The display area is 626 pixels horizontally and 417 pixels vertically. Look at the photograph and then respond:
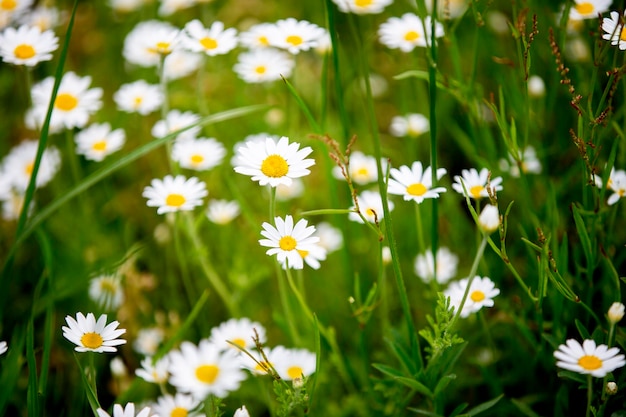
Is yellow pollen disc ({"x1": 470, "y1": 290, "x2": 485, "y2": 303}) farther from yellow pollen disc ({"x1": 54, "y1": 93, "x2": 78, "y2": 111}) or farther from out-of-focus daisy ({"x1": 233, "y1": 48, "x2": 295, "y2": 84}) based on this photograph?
yellow pollen disc ({"x1": 54, "y1": 93, "x2": 78, "y2": 111})

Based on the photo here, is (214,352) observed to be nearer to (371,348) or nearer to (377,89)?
(371,348)

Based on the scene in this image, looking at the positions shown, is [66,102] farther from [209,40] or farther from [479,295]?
[479,295]

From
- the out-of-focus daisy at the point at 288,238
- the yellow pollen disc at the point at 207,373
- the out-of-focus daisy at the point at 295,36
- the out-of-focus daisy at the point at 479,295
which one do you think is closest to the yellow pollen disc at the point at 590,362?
the out-of-focus daisy at the point at 479,295

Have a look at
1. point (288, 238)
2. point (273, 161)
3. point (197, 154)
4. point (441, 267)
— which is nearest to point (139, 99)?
point (197, 154)

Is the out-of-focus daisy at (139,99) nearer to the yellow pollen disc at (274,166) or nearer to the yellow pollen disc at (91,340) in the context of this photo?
the yellow pollen disc at (274,166)

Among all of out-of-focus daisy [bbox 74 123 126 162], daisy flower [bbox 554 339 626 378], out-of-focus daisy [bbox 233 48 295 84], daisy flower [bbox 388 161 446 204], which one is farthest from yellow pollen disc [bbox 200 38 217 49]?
daisy flower [bbox 554 339 626 378]

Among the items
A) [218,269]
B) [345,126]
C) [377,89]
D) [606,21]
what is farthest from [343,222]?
[377,89]
